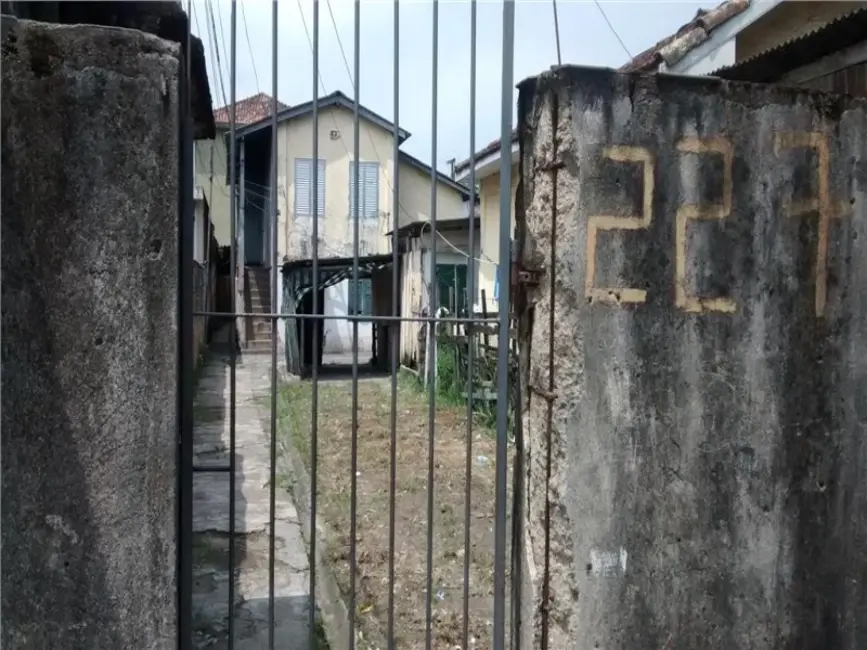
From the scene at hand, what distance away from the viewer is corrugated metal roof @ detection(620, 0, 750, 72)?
6.24m

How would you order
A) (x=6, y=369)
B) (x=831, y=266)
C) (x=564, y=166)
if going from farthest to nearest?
(x=831, y=266)
(x=564, y=166)
(x=6, y=369)

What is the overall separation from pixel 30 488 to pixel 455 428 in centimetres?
760

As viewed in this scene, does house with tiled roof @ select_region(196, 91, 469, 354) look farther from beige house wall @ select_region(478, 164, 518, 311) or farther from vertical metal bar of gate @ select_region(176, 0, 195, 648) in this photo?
vertical metal bar of gate @ select_region(176, 0, 195, 648)

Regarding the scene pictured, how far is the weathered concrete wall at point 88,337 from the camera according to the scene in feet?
6.39

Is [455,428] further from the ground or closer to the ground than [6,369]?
closer to the ground

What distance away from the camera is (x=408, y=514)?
5992 millimetres

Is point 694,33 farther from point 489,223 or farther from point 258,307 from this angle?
point 258,307

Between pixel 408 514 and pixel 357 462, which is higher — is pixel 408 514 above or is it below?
below

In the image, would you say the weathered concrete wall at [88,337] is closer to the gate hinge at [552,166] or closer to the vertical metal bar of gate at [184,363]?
the vertical metal bar of gate at [184,363]

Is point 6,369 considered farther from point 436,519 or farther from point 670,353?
point 436,519

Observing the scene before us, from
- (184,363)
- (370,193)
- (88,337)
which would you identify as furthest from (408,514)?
(370,193)

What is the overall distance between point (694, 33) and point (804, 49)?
3.14m

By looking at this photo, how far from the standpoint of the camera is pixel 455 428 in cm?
938

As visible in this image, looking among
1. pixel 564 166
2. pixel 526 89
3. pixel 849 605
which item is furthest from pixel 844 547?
pixel 526 89
